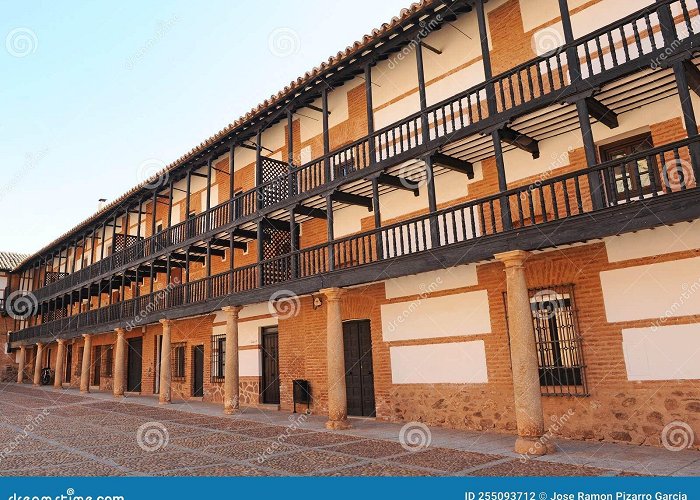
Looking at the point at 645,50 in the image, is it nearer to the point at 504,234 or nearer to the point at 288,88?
the point at 504,234

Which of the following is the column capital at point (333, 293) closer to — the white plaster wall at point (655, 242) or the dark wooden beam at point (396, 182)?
the dark wooden beam at point (396, 182)

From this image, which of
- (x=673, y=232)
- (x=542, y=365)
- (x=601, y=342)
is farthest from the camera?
(x=542, y=365)

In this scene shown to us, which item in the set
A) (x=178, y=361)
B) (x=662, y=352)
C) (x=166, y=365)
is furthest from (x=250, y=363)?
(x=662, y=352)

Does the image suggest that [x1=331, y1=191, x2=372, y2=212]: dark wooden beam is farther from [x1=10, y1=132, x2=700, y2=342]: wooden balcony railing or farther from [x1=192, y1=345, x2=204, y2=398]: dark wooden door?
[x1=192, y1=345, x2=204, y2=398]: dark wooden door

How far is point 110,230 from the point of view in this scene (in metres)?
24.5

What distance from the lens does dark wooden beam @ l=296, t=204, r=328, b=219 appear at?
12016mm

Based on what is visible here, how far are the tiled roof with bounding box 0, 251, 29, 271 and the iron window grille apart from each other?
3422 centimetres

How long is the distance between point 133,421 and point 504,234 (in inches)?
378

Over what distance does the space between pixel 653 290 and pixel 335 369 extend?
19.4 ft

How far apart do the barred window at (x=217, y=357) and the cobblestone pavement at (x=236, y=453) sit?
4061 millimetres

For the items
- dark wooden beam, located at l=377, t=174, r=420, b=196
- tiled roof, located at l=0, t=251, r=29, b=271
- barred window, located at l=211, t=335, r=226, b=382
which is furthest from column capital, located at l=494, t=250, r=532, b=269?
tiled roof, located at l=0, t=251, r=29, b=271

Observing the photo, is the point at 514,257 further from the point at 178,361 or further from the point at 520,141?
the point at 178,361

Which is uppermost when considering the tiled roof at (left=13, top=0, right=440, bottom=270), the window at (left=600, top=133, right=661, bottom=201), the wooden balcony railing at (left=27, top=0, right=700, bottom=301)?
the tiled roof at (left=13, top=0, right=440, bottom=270)

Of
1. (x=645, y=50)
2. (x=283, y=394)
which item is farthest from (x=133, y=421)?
(x=645, y=50)
